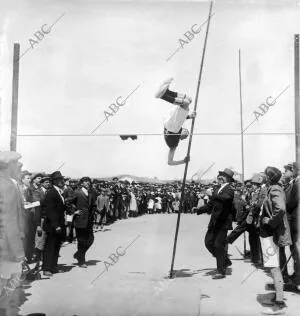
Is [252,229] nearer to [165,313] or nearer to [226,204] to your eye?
[226,204]

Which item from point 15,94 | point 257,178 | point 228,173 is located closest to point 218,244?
point 228,173

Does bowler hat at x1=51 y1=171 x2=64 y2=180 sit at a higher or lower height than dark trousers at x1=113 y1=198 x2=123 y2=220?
higher

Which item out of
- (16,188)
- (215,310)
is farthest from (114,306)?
(16,188)

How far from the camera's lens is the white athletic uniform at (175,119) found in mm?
6824

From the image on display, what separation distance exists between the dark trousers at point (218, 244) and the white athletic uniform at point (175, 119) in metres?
1.79

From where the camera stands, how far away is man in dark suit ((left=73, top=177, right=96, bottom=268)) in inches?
329

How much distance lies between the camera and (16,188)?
4.99 metres

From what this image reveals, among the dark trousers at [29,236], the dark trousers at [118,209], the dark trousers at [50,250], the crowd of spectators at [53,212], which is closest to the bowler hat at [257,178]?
the crowd of spectators at [53,212]

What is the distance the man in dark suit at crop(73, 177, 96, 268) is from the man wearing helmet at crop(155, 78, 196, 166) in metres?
2.08

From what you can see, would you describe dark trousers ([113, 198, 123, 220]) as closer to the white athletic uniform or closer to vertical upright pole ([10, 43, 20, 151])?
vertical upright pole ([10, 43, 20, 151])

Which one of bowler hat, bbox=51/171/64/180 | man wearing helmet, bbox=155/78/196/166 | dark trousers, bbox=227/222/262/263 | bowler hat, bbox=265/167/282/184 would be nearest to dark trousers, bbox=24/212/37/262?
bowler hat, bbox=51/171/64/180

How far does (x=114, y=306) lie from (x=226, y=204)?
257cm

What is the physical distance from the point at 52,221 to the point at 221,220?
8.22 ft

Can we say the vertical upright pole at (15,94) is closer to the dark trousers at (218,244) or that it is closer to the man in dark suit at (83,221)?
the man in dark suit at (83,221)
